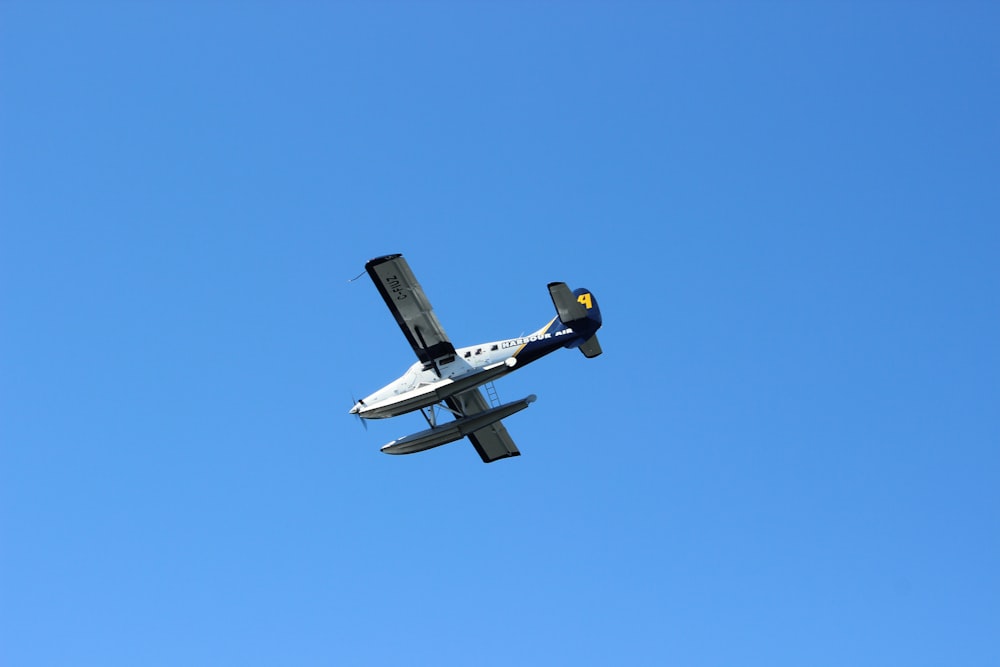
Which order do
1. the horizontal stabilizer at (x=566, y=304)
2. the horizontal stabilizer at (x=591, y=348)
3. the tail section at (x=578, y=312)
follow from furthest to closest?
the horizontal stabilizer at (x=591, y=348) < the tail section at (x=578, y=312) < the horizontal stabilizer at (x=566, y=304)

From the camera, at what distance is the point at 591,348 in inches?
1864

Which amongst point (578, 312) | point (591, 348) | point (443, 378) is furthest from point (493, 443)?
point (578, 312)

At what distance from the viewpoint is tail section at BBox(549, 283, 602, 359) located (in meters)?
45.1

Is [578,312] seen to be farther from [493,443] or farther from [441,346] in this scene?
[493,443]

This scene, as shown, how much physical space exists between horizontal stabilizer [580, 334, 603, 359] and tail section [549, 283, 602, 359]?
14.2 inches

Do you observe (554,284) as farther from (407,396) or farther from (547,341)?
(407,396)

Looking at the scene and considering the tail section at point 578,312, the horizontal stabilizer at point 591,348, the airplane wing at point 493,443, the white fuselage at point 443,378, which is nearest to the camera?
the tail section at point 578,312

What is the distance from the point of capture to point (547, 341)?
45.8 metres

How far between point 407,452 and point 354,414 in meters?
3.07

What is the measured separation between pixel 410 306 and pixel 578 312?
258 inches

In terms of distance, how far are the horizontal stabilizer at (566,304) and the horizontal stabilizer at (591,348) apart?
1.85m

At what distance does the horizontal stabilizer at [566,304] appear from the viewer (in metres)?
44.7


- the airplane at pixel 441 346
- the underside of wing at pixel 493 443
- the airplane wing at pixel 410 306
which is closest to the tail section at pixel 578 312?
the airplane at pixel 441 346

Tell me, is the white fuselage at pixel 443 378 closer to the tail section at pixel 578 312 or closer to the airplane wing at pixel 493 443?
the tail section at pixel 578 312
